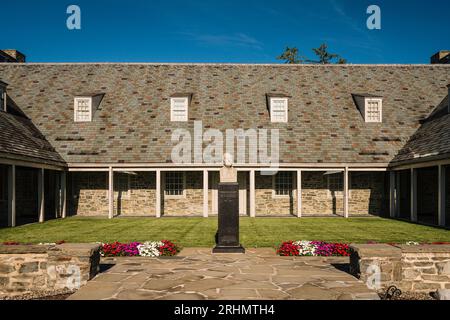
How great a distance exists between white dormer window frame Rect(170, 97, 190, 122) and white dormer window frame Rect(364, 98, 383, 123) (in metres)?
9.25

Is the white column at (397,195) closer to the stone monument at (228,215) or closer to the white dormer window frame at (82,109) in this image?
the stone monument at (228,215)

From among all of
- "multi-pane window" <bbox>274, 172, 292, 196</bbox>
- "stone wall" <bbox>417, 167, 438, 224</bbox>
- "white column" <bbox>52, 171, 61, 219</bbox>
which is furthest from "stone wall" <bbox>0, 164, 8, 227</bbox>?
"stone wall" <bbox>417, 167, 438, 224</bbox>

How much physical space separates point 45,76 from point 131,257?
1916 cm

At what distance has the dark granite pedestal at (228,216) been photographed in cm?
1210

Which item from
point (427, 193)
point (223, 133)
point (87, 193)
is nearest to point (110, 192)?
point (87, 193)

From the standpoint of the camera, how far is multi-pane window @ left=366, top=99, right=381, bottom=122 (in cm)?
2438

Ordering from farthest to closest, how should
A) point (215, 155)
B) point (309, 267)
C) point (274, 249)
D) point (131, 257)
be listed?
point (215, 155), point (274, 249), point (131, 257), point (309, 267)

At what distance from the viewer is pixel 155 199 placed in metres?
23.2

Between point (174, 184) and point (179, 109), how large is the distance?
3.92 metres

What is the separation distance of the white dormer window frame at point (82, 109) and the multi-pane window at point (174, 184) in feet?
16.7

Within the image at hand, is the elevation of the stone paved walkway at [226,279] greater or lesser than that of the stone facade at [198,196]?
lesser

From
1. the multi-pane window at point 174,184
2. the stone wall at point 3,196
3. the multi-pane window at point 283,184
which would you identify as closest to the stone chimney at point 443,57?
the multi-pane window at point 283,184

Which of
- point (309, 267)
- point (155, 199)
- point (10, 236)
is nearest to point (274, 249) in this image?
point (309, 267)
